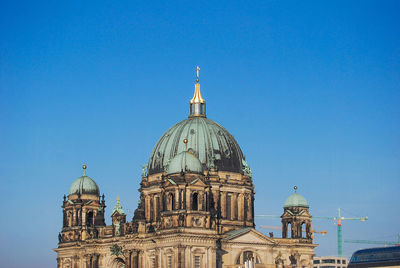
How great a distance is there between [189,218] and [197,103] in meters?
28.9

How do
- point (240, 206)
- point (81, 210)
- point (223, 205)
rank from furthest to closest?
point (81, 210), point (240, 206), point (223, 205)

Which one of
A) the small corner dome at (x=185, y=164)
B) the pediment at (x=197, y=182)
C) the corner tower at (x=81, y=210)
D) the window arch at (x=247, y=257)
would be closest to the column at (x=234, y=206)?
the window arch at (x=247, y=257)

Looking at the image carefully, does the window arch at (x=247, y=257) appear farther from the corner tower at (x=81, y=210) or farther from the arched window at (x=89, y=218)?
the arched window at (x=89, y=218)

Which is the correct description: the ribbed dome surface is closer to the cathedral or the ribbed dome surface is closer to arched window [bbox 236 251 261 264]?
the cathedral

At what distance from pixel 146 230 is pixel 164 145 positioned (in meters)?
15.6

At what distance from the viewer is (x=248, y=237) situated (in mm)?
131250

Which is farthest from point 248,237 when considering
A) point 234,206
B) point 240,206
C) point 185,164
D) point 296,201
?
point 185,164

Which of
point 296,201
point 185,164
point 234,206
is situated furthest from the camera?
point 296,201

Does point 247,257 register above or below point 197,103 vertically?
below

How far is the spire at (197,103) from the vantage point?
477 ft

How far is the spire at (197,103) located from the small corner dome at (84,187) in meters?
20.8

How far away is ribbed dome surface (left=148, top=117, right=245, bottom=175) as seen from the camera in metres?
138

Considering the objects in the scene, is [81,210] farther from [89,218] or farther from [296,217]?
[296,217]

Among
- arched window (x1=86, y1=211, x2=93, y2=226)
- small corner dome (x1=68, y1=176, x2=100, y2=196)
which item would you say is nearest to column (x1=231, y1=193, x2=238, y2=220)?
small corner dome (x1=68, y1=176, x2=100, y2=196)
